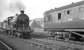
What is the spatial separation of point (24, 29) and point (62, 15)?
290 inches

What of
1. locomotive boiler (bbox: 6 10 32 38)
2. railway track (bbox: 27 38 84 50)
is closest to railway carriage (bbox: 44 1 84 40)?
railway track (bbox: 27 38 84 50)

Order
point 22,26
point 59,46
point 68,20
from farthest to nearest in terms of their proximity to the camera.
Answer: point 22,26 → point 68,20 → point 59,46

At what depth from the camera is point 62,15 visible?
14258 millimetres

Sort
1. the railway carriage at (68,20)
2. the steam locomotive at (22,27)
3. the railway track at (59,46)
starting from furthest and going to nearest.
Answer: the steam locomotive at (22,27), the railway carriage at (68,20), the railway track at (59,46)

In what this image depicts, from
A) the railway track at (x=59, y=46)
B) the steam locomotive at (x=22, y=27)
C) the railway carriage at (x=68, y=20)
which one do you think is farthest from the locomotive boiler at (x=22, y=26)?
the railway track at (x=59, y=46)

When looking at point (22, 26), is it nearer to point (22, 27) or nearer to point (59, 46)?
point (22, 27)

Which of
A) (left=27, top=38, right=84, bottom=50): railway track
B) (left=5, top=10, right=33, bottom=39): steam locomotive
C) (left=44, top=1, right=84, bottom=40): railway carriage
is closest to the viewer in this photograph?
(left=27, top=38, right=84, bottom=50): railway track

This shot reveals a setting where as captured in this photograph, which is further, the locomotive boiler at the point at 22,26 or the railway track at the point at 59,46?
the locomotive boiler at the point at 22,26

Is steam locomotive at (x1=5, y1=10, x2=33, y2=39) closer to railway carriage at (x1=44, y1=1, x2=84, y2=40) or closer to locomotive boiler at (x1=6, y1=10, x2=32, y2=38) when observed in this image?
locomotive boiler at (x1=6, y1=10, x2=32, y2=38)

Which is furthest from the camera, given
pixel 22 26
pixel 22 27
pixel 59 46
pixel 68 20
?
pixel 22 26

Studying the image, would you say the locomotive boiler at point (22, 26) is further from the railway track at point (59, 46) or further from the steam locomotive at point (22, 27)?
the railway track at point (59, 46)

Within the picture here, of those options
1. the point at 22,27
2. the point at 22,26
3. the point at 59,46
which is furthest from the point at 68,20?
the point at 22,26

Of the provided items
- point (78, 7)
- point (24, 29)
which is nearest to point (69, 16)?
point (78, 7)

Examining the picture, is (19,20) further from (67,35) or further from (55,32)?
(67,35)
